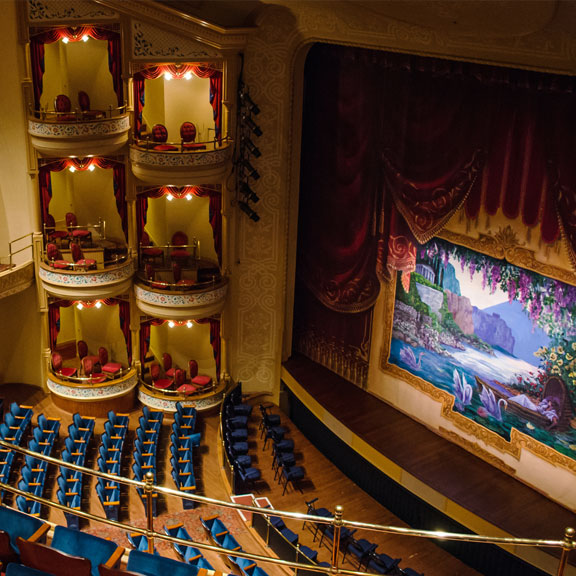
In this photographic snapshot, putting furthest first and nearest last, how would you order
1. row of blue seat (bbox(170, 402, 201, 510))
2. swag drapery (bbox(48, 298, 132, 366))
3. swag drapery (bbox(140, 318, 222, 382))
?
swag drapery (bbox(140, 318, 222, 382)) → swag drapery (bbox(48, 298, 132, 366)) → row of blue seat (bbox(170, 402, 201, 510))

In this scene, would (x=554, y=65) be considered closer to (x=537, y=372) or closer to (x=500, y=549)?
(x=537, y=372)

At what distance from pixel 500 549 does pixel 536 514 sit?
Result: 591mm

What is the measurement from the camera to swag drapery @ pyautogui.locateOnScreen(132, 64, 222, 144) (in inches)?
467

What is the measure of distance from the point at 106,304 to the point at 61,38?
411 cm

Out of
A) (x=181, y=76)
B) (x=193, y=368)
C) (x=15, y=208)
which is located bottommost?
(x=193, y=368)

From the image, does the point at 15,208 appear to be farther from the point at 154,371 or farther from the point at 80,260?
the point at 154,371

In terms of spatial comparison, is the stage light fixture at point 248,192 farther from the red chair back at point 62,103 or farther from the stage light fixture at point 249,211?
the red chair back at point 62,103

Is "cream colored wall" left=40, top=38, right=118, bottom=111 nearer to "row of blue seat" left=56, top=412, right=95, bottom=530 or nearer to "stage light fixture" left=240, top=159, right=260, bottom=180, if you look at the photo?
"stage light fixture" left=240, top=159, right=260, bottom=180

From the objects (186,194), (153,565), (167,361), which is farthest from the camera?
(167,361)

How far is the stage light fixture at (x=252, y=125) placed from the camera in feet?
38.6

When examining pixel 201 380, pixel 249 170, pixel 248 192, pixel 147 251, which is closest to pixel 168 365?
pixel 201 380

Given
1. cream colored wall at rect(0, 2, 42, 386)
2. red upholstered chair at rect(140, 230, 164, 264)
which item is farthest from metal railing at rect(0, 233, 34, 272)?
red upholstered chair at rect(140, 230, 164, 264)

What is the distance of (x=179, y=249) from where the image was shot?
13.1 metres

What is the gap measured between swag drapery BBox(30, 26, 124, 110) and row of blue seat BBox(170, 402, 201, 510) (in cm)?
505
